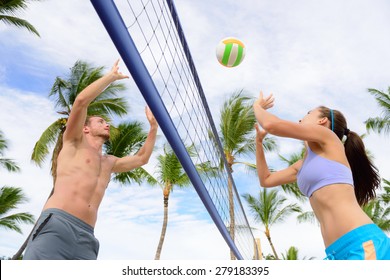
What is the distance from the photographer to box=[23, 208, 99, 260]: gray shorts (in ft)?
8.67

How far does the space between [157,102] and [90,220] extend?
0.88 meters

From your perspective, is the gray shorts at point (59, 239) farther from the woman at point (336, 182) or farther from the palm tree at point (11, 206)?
the palm tree at point (11, 206)

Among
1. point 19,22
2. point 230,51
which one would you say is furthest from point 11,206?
point 230,51

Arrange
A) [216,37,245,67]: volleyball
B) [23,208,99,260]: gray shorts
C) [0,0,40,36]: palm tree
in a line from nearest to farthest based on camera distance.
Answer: [23,208,99,260]: gray shorts → [216,37,245,67]: volleyball → [0,0,40,36]: palm tree

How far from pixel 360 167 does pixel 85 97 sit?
5.60 ft

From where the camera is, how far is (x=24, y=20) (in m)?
15.6

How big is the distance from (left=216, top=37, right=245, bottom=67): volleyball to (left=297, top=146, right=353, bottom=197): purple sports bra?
431cm

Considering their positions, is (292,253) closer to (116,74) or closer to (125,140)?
(125,140)

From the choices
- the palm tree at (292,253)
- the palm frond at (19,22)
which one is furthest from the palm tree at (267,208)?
the palm frond at (19,22)

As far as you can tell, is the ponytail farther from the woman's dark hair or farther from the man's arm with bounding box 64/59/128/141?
the man's arm with bounding box 64/59/128/141

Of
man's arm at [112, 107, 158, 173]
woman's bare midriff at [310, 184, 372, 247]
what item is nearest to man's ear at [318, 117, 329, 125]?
woman's bare midriff at [310, 184, 372, 247]

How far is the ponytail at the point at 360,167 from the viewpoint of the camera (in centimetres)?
261

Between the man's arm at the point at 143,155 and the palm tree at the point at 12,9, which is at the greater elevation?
the palm tree at the point at 12,9

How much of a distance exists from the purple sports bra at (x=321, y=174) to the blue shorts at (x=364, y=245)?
0.26 meters
